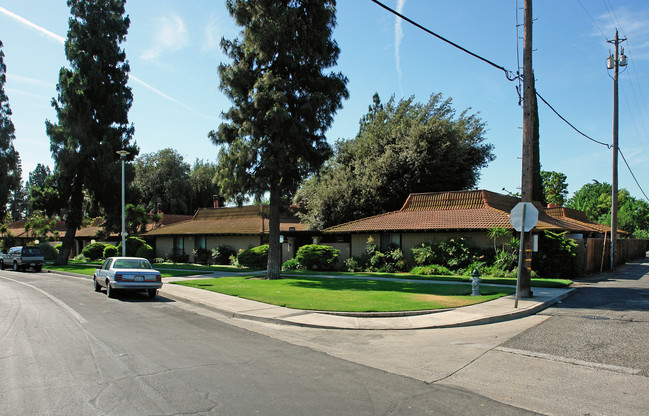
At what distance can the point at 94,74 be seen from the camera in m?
34.7

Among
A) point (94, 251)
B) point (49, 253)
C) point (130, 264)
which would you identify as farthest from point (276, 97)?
point (49, 253)

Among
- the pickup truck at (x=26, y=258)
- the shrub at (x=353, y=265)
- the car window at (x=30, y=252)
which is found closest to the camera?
the shrub at (x=353, y=265)

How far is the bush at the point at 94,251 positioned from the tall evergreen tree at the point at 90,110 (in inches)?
238

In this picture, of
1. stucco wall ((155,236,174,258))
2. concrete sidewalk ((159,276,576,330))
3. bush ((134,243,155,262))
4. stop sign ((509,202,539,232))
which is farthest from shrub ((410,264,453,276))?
bush ((134,243,155,262))

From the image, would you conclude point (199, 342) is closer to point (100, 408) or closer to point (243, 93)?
point (100, 408)

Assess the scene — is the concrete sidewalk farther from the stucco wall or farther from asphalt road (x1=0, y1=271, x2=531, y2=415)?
the stucco wall

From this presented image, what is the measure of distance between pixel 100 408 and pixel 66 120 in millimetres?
35931

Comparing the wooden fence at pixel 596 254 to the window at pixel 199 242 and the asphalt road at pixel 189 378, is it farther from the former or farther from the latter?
the window at pixel 199 242

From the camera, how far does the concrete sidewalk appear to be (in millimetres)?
10453

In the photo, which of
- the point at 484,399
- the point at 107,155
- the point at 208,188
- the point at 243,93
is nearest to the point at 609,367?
the point at 484,399

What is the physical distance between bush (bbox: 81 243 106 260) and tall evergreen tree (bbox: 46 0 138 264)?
6.03 metres

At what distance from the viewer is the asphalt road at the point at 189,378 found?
5.07m

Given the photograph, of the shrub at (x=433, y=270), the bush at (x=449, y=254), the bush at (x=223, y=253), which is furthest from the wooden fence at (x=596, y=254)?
the bush at (x=223, y=253)

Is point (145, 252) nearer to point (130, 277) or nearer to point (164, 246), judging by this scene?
point (164, 246)
